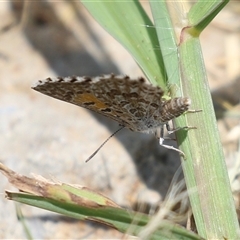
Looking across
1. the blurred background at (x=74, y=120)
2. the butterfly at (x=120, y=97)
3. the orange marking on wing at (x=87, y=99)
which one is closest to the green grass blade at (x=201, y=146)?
the butterfly at (x=120, y=97)

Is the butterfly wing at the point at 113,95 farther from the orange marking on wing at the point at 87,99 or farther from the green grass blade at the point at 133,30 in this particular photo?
the green grass blade at the point at 133,30

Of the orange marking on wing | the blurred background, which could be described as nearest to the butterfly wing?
the orange marking on wing

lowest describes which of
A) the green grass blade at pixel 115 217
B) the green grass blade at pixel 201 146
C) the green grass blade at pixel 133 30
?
the green grass blade at pixel 115 217

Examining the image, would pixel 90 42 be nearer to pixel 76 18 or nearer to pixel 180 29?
pixel 76 18

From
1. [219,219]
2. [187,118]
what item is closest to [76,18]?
[187,118]

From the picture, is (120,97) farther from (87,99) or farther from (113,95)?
(87,99)

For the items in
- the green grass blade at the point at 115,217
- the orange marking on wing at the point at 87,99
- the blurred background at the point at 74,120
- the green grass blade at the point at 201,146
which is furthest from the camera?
the blurred background at the point at 74,120

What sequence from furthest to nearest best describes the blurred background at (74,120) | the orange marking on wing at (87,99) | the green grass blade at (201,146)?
the blurred background at (74,120) → the orange marking on wing at (87,99) → the green grass blade at (201,146)

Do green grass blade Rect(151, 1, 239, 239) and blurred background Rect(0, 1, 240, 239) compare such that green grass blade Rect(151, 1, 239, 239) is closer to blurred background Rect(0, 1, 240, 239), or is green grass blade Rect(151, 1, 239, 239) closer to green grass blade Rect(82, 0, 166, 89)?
green grass blade Rect(82, 0, 166, 89)
